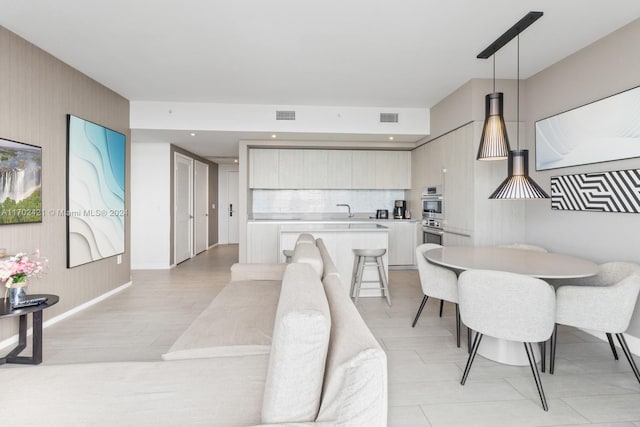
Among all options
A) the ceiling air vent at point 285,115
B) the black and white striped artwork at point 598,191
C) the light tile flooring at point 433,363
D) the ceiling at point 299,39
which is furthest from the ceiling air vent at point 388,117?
the light tile flooring at point 433,363

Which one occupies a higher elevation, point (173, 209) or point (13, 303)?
point (173, 209)

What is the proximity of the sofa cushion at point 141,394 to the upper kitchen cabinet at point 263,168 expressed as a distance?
179 inches

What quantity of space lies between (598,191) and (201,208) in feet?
23.2

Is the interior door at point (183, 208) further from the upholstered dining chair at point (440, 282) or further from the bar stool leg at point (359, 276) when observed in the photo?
the upholstered dining chair at point (440, 282)

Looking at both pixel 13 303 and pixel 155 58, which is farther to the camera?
pixel 155 58

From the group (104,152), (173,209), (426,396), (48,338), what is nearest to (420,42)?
(426,396)

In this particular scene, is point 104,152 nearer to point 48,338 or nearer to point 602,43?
point 48,338

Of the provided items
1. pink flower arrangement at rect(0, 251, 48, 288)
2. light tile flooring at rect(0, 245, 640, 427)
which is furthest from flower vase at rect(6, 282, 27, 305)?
light tile flooring at rect(0, 245, 640, 427)

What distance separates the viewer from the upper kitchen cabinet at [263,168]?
5.96 meters

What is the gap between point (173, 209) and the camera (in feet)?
20.0

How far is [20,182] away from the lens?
2861mm

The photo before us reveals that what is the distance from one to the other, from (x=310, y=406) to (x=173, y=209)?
5.76 m

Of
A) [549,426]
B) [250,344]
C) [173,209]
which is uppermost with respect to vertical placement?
[173,209]

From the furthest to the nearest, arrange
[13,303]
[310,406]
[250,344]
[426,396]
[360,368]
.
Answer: [13,303]
[426,396]
[250,344]
[310,406]
[360,368]
